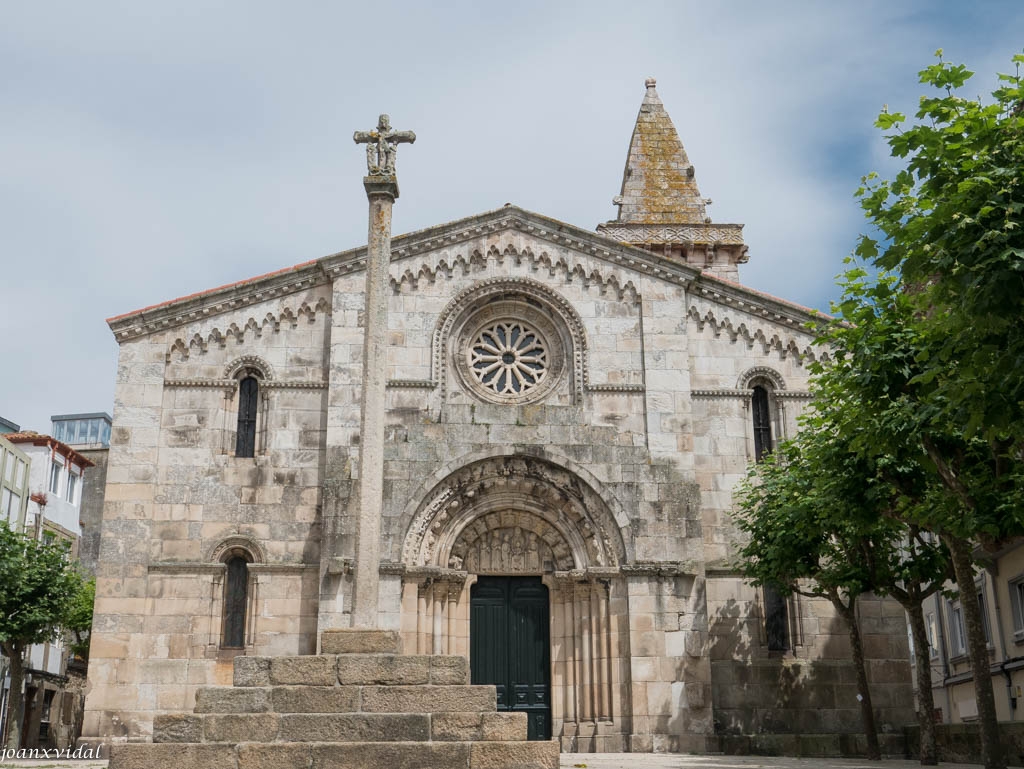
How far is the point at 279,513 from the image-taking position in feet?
74.7

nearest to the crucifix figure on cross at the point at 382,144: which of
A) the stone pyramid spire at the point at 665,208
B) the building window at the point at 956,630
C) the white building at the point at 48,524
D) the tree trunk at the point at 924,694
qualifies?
the tree trunk at the point at 924,694

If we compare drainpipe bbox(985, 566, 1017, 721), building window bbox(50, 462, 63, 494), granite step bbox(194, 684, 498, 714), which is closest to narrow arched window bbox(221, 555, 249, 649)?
granite step bbox(194, 684, 498, 714)

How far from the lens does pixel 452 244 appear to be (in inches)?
967

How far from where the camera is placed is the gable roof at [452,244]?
23.8 meters

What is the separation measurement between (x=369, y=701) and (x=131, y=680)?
36.3 ft

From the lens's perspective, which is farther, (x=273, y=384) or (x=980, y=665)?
(x=273, y=384)

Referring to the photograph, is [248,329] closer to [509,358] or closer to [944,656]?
[509,358]

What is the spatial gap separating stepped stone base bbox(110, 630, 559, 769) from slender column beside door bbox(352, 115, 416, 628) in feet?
2.84

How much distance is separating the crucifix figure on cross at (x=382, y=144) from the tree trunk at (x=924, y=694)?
12285 millimetres

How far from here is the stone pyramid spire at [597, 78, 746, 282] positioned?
125ft

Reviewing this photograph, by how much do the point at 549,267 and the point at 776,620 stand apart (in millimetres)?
8953

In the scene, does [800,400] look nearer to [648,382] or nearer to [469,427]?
[648,382]

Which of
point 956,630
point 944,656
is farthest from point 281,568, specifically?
point 944,656

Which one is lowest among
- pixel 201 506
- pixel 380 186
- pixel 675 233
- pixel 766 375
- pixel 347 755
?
pixel 347 755
